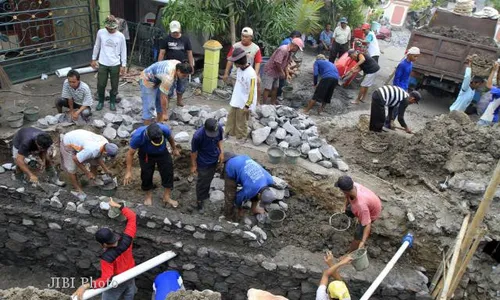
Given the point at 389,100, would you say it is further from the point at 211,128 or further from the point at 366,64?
the point at 211,128

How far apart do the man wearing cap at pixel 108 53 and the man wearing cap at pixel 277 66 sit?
2644 mm

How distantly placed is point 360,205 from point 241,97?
2575mm

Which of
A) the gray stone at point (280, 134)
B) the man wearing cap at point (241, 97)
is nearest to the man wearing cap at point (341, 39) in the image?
the gray stone at point (280, 134)

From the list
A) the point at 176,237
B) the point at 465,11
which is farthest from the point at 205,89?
the point at 465,11

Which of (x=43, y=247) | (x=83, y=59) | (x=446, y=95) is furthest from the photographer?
(x=446, y=95)

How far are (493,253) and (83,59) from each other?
8891 millimetres

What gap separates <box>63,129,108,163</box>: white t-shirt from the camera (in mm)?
4836

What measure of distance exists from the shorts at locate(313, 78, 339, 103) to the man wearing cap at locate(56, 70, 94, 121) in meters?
4.25

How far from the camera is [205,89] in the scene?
855 centimetres

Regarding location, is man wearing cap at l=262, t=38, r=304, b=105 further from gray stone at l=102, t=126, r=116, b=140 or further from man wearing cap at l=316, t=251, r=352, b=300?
man wearing cap at l=316, t=251, r=352, b=300

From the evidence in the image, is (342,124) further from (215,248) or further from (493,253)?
(215,248)

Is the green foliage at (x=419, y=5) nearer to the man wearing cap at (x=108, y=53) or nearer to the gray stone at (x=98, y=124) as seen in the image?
the man wearing cap at (x=108, y=53)

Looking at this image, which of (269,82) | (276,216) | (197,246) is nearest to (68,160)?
(197,246)

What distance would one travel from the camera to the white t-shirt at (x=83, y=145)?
4.84 metres
